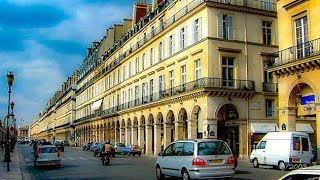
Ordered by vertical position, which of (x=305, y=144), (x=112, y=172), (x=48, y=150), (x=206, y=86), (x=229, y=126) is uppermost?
(x=206, y=86)

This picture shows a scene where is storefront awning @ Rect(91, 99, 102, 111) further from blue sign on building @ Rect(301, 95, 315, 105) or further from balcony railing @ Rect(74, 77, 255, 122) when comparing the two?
blue sign on building @ Rect(301, 95, 315, 105)

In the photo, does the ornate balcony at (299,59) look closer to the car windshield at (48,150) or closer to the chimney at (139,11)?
the car windshield at (48,150)

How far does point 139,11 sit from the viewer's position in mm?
62594

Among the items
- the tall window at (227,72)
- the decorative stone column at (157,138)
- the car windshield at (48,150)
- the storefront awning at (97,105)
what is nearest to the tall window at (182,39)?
the tall window at (227,72)

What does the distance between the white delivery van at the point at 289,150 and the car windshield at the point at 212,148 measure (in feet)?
29.8

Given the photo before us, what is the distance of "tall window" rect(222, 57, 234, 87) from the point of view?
37.3 metres

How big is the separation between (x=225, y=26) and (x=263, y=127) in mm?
9640

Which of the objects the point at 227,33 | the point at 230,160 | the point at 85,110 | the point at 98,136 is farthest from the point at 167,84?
the point at 85,110

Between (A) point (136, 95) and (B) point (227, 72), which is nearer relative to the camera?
(B) point (227, 72)

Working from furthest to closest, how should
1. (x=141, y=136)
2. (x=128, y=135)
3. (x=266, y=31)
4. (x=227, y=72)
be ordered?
(x=128, y=135), (x=141, y=136), (x=266, y=31), (x=227, y=72)

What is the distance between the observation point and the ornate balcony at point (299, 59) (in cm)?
2406

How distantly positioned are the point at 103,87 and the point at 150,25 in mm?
27800

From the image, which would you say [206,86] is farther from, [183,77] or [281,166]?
[281,166]

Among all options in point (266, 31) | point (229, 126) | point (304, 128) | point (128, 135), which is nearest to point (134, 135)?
point (128, 135)
